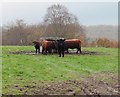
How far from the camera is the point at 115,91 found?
8.23m

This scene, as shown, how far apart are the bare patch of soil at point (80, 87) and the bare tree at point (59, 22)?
24.4 metres

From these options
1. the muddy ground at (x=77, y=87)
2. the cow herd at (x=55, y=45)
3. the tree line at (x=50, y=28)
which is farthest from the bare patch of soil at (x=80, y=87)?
the tree line at (x=50, y=28)

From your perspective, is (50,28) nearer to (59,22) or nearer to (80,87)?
(59,22)

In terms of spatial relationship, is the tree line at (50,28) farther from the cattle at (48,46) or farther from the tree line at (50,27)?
the cattle at (48,46)

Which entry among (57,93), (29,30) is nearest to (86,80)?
(57,93)

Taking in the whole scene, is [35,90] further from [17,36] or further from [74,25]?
[74,25]

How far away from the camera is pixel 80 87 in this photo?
838 cm

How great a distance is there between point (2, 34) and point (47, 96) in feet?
80.2

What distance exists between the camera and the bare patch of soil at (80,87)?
304 inches

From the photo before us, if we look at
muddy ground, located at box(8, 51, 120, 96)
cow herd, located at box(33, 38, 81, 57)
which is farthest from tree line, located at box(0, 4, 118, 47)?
muddy ground, located at box(8, 51, 120, 96)

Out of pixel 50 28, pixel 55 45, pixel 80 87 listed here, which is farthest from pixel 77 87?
pixel 50 28

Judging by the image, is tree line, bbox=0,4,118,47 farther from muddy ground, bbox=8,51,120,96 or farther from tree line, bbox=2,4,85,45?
muddy ground, bbox=8,51,120,96

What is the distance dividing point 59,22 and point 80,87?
2621 centimetres

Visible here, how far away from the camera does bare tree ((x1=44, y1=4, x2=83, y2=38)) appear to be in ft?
112
